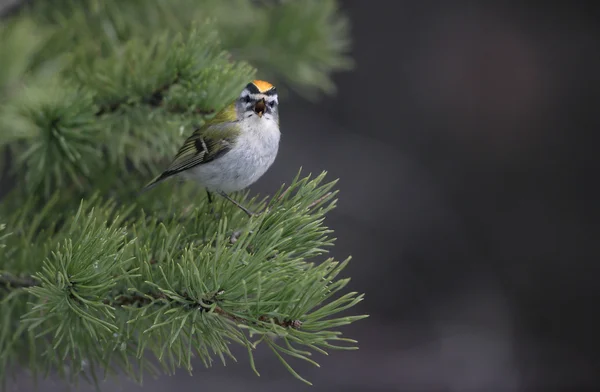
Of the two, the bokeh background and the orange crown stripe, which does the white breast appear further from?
the bokeh background

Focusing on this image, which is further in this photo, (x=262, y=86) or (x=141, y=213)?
(x=262, y=86)

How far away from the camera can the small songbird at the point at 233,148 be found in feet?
4.25

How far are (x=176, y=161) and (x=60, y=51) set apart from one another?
31 cm

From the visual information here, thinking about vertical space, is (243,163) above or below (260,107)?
below

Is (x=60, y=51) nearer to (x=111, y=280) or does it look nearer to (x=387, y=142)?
(x=111, y=280)

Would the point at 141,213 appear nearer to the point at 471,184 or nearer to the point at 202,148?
the point at 202,148

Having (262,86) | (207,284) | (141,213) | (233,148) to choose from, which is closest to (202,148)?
(233,148)

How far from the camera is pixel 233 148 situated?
4.52ft

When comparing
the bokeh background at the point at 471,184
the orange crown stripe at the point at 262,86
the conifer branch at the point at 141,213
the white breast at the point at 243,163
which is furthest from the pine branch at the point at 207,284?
the bokeh background at the point at 471,184

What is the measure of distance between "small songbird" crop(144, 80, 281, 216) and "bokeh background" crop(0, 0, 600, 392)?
1740 millimetres

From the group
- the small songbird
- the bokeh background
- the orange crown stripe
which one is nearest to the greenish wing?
the small songbird

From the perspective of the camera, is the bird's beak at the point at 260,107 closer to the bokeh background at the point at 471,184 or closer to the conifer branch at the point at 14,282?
the conifer branch at the point at 14,282

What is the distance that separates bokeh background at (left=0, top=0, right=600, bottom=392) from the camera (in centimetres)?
304

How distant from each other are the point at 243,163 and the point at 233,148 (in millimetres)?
54
